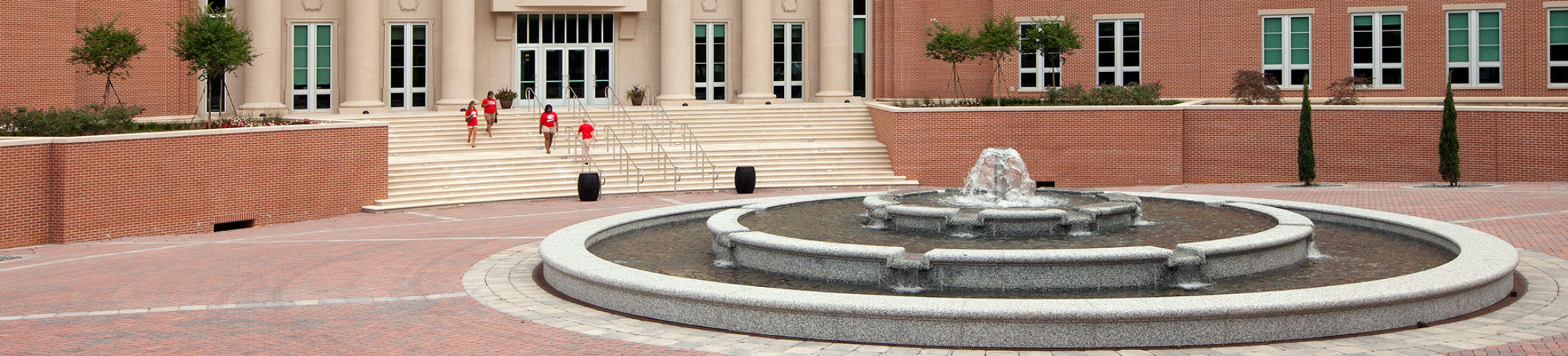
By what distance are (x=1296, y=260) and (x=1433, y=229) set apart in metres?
2.33

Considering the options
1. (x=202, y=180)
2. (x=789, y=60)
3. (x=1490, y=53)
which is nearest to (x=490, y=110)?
(x=202, y=180)

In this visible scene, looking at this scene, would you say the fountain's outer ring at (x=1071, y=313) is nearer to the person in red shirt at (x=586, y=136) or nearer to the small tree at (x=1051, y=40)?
the person in red shirt at (x=586, y=136)

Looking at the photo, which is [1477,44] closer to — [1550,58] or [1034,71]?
[1550,58]

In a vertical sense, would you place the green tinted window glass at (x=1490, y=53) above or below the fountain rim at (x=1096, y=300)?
above

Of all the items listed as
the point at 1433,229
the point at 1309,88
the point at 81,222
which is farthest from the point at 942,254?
the point at 1309,88

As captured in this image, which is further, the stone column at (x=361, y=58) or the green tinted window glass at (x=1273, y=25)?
the green tinted window glass at (x=1273, y=25)

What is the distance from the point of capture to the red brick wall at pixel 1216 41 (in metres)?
36.2

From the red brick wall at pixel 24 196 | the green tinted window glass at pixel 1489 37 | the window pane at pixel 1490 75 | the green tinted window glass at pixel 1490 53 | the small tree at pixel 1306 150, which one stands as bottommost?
the red brick wall at pixel 24 196

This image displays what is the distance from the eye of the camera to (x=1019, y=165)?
20.0 m

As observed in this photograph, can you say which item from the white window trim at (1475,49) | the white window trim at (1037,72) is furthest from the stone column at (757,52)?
the white window trim at (1475,49)

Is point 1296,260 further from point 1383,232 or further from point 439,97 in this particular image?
point 439,97

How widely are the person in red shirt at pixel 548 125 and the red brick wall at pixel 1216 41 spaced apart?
12748mm

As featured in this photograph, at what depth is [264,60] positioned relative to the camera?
36844mm

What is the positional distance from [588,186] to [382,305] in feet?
44.8
